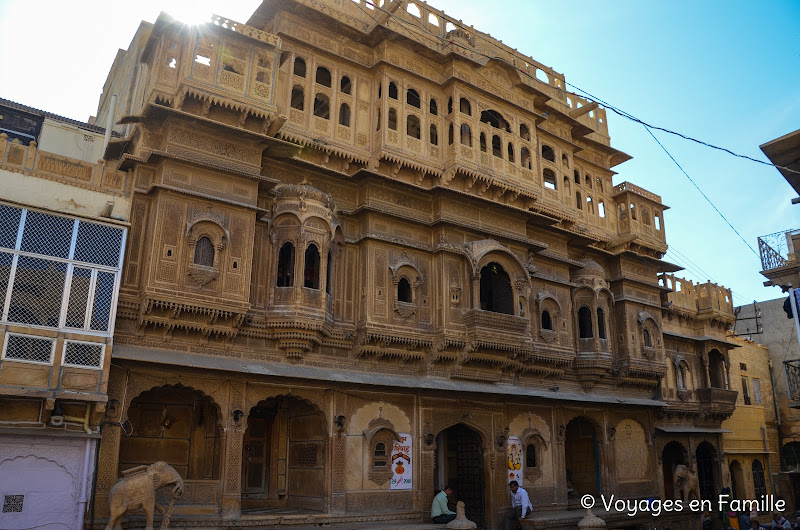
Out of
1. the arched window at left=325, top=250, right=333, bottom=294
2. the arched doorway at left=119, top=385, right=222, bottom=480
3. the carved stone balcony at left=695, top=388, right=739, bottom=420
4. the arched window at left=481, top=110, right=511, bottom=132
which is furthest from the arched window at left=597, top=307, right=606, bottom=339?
the arched doorway at left=119, top=385, right=222, bottom=480

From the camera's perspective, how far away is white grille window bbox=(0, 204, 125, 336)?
11461mm

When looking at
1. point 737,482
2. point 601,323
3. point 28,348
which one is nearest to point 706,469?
point 737,482

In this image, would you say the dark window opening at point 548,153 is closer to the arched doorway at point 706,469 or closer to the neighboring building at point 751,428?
the arched doorway at point 706,469

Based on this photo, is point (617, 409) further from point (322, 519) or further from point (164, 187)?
point (164, 187)

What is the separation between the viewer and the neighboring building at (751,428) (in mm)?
27500

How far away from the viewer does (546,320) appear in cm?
2108

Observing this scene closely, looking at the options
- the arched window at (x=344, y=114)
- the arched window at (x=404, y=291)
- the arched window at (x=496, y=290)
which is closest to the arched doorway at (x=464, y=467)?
the arched window at (x=496, y=290)

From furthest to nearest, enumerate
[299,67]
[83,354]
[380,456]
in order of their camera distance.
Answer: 1. [299,67]
2. [380,456]
3. [83,354]

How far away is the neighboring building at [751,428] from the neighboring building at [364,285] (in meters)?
6.03

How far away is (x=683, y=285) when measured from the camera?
27562 mm

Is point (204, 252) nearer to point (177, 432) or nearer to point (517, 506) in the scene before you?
point (177, 432)

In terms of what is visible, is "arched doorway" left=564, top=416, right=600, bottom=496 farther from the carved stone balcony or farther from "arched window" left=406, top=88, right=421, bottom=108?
"arched window" left=406, top=88, right=421, bottom=108

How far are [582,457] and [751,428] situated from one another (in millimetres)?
11174

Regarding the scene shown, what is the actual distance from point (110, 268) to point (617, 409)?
17046 mm
